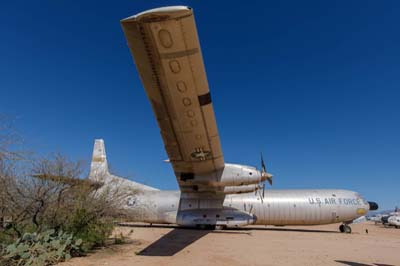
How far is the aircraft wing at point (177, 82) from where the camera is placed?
6.84 meters

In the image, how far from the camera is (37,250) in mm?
6949

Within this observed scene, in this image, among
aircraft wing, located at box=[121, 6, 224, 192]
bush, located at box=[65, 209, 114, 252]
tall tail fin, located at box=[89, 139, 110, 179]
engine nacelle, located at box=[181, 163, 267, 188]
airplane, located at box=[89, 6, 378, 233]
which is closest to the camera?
aircraft wing, located at box=[121, 6, 224, 192]

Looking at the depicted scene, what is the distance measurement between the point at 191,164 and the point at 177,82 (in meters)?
5.60

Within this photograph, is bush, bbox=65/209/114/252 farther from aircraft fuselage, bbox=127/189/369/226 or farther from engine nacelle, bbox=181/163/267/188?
aircraft fuselage, bbox=127/189/369/226

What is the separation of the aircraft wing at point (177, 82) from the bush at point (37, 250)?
16.9 feet

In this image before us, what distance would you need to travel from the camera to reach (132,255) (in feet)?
28.6

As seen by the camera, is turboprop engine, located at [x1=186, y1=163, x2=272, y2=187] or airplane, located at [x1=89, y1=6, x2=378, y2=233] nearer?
airplane, located at [x1=89, y1=6, x2=378, y2=233]

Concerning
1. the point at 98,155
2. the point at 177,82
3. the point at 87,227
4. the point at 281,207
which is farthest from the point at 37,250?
the point at 281,207

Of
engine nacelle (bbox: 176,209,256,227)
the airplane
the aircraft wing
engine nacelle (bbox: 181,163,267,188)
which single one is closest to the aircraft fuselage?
the airplane

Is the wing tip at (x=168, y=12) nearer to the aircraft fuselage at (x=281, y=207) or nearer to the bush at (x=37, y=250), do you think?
the bush at (x=37, y=250)

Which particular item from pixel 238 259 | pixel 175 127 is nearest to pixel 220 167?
pixel 175 127

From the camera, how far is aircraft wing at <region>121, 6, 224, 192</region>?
6840 millimetres

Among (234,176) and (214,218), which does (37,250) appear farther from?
(214,218)

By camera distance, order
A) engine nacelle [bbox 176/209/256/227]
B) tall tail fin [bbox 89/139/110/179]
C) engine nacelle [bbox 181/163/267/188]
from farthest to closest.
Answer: tall tail fin [bbox 89/139/110/179], engine nacelle [bbox 176/209/256/227], engine nacelle [bbox 181/163/267/188]
